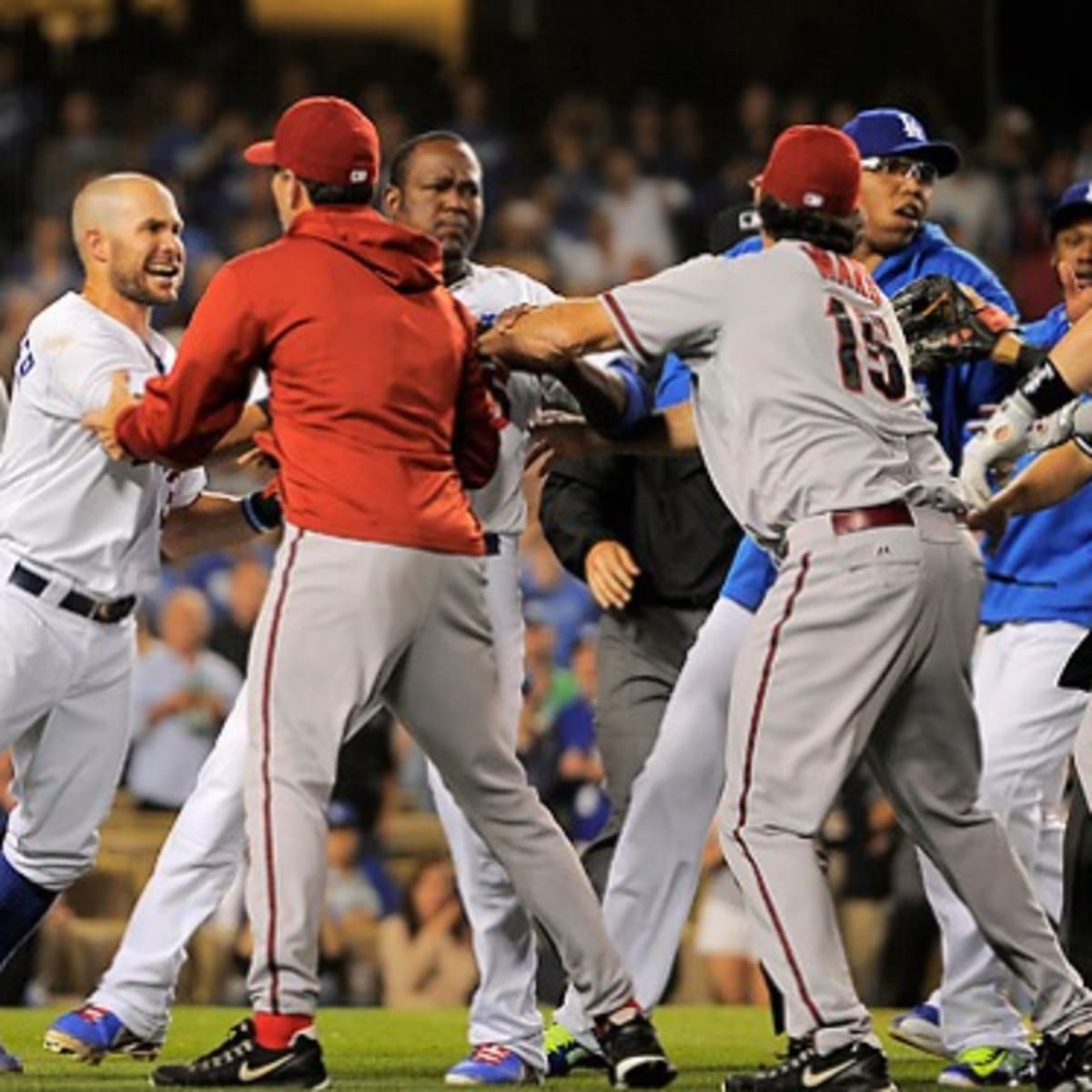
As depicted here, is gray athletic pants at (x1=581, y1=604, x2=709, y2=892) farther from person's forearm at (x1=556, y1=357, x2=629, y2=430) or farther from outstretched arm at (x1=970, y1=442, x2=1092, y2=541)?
person's forearm at (x1=556, y1=357, x2=629, y2=430)

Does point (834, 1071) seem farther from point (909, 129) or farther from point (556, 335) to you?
point (909, 129)

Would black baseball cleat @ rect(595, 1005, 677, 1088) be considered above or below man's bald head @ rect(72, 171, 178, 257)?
below

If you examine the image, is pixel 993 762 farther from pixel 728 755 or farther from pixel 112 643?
pixel 112 643

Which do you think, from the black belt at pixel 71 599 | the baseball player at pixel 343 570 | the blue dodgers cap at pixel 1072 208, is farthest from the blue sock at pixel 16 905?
the blue dodgers cap at pixel 1072 208

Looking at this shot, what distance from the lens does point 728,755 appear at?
5.44 meters

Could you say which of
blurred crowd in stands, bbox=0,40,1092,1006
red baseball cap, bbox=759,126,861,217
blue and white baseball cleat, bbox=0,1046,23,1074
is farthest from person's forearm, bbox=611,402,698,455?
blurred crowd in stands, bbox=0,40,1092,1006

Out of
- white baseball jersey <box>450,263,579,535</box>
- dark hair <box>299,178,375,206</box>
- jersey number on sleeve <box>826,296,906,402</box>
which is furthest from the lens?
white baseball jersey <box>450,263,579,535</box>

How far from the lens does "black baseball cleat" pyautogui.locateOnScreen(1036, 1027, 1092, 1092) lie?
5426 mm

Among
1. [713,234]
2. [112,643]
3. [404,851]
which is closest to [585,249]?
[404,851]

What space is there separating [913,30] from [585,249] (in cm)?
233

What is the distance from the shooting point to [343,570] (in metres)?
5.32

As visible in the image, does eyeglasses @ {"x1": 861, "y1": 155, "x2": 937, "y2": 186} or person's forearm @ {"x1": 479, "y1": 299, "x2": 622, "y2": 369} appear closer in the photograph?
person's forearm @ {"x1": 479, "y1": 299, "x2": 622, "y2": 369}

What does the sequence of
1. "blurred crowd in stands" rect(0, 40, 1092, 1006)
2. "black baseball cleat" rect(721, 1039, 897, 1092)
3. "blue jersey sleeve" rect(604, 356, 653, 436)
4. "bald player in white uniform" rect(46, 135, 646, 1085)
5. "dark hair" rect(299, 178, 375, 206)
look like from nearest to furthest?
"black baseball cleat" rect(721, 1039, 897, 1092), "dark hair" rect(299, 178, 375, 206), "blue jersey sleeve" rect(604, 356, 653, 436), "bald player in white uniform" rect(46, 135, 646, 1085), "blurred crowd in stands" rect(0, 40, 1092, 1006)

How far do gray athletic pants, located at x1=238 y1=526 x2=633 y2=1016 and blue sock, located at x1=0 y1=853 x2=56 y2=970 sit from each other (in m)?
1.14
